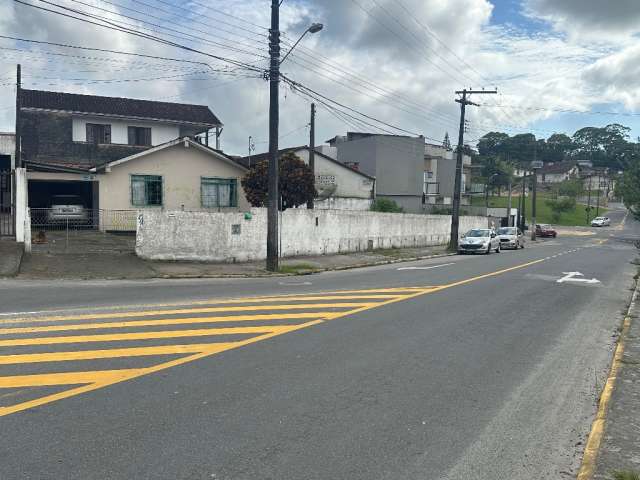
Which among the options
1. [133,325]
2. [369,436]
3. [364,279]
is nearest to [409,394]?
[369,436]

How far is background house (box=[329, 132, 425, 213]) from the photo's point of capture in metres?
60.0

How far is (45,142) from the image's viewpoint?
34.4m

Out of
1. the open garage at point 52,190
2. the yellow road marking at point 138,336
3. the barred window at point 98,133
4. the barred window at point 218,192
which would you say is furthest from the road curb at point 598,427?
the barred window at point 98,133

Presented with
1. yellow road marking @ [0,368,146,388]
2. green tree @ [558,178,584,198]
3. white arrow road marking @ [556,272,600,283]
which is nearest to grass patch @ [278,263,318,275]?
white arrow road marking @ [556,272,600,283]

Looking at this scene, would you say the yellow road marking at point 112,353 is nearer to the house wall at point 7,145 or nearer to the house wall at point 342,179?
the house wall at point 7,145

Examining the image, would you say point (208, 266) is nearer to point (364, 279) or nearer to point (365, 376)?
point (364, 279)

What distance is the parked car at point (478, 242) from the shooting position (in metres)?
34.9

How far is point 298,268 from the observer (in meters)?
21.8

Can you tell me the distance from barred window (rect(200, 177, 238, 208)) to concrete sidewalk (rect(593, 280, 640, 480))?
26011 mm

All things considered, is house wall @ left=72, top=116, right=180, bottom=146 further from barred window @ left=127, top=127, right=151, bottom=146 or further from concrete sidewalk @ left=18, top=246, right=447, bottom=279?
concrete sidewalk @ left=18, top=246, right=447, bottom=279

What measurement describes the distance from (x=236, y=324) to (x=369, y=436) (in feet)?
16.7

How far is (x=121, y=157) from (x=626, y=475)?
32.6 metres

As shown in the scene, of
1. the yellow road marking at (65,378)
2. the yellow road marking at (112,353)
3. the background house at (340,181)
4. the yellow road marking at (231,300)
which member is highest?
the background house at (340,181)

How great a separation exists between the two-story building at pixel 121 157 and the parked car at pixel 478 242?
13508 millimetres
